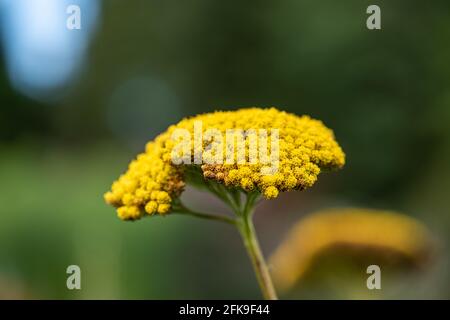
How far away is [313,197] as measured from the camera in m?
13.3

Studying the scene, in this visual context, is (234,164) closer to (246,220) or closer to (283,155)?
(283,155)

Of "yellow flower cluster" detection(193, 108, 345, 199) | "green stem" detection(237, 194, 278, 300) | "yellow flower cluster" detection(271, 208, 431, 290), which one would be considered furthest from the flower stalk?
"yellow flower cluster" detection(271, 208, 431, 290)

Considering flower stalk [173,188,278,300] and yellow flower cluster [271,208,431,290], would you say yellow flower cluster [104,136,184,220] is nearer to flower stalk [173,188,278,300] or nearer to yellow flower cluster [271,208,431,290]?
flower stalk [173,188,278,300]

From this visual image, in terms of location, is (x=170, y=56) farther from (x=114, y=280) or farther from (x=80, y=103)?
(x=114, y=280)

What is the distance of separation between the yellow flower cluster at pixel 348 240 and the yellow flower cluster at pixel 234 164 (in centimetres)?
226

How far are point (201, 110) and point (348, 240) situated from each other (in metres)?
13.2

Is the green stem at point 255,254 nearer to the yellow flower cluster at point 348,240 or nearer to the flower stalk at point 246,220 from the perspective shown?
the flower stalk at point 246,220

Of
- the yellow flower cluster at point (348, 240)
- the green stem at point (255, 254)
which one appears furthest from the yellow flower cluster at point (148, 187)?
the yellow flower cluster at point (348, 240)

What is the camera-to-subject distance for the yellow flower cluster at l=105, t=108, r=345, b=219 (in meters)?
2.11

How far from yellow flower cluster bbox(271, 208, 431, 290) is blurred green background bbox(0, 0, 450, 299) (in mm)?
468

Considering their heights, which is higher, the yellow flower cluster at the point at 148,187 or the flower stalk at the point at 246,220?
the yellow flower cluster at the point at 148,187

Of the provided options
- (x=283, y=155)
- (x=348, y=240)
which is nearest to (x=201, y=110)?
(x=348, y=240)

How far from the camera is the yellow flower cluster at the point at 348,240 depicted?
4520 mm
